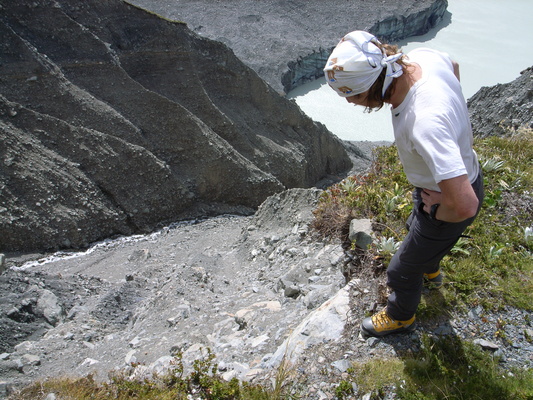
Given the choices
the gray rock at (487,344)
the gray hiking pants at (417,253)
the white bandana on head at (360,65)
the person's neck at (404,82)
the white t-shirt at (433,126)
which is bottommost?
the gray rock at (487,344)

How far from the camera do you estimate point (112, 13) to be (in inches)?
605

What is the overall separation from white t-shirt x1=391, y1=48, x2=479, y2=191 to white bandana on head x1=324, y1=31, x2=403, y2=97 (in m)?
0.20

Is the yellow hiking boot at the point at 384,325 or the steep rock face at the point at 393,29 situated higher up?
the yellow hiking boot at the point at 384,325

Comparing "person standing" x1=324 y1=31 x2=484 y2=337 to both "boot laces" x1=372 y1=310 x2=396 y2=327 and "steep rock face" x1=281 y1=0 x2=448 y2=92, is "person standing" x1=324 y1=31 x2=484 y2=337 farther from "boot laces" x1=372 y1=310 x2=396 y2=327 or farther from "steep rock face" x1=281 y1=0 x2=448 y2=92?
"steep rock face" x1=281 y1=0 x2=448 y2=92

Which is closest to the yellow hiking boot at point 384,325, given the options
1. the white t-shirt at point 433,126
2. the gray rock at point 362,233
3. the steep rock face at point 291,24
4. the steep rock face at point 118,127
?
the gray rock at point 362,233

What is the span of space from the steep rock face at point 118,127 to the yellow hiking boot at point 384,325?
35.2 ft

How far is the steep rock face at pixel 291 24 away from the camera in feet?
95.4

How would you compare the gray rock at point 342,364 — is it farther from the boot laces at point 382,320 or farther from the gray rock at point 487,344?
the gray rock at point 487,344

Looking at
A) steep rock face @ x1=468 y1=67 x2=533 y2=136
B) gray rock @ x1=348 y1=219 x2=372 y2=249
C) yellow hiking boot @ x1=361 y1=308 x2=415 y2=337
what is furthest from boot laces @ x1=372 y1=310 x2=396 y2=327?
steep rock face @ x1=468 y1=67 x2=533 y2=136

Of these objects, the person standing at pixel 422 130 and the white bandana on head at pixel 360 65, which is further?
the white bandana on head at pixel 360 65

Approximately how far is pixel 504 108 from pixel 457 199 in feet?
31.7

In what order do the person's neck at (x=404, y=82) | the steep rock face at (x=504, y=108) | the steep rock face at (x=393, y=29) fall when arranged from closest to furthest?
the person's neck at (x=404, y=82) → the steep rock face at (x=504, y=108) → the steep rock face at (x=393, y=29)

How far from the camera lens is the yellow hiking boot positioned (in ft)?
11.4

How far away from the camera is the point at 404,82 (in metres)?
2.64
